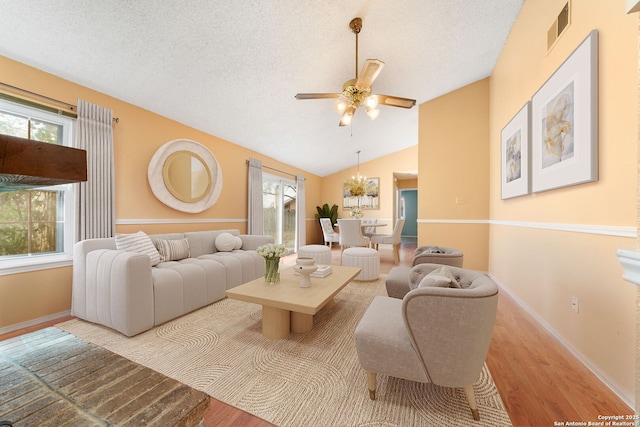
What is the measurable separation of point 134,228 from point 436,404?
134 inches

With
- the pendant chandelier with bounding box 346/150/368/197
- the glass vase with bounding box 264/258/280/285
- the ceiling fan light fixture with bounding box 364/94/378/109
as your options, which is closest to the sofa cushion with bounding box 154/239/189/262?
the glass vase with bounding box 264/258/280/285

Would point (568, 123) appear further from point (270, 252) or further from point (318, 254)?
point (318, 254)

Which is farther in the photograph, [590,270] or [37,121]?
[37,121]

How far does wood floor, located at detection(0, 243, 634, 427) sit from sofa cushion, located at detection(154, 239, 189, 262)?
44.5 inches

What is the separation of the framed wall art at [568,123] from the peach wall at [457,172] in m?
1.71

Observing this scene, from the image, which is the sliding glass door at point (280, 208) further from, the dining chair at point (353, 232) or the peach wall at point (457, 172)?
the peach wall at point (457, 172)

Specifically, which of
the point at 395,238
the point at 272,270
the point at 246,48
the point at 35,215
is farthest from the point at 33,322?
the point at 395,238

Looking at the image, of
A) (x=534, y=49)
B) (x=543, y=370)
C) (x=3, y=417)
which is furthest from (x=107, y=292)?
(x=534, y=49)

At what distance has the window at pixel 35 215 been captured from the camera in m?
2.07

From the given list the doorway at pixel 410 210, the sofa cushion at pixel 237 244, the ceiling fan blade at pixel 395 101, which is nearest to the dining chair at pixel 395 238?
the ceiling fan blade at pixel 395 101

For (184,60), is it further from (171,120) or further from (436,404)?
(436,404)

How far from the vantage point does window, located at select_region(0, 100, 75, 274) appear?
2.07 meters

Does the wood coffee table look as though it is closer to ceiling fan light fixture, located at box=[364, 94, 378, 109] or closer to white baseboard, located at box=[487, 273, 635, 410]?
white baseboard, located at box=[487, 273, 635, 410]

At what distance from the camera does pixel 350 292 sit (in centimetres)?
297
